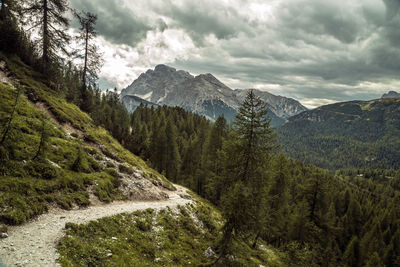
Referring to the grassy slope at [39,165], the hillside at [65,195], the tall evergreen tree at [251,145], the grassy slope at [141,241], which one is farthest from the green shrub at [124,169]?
the tall evergreen tree at [251,145]

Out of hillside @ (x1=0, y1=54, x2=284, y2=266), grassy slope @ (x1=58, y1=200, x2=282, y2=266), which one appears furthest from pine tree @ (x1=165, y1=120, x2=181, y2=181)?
grassy slope @ (x1=58, y1=200, x2=282, y2=266)

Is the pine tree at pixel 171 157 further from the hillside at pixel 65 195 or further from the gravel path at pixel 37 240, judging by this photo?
the gravel path at pixel 37 240

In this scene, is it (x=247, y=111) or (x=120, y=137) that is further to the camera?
(x=120, y=137)

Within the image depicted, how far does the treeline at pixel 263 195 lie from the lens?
1958cm

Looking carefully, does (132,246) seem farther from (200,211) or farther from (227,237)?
(200,211)

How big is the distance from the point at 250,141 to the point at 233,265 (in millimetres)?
11752

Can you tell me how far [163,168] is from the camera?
177ft

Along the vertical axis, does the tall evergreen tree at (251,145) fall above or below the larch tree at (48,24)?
below

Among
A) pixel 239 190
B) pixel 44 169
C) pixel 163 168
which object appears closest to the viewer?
pixel 44 169

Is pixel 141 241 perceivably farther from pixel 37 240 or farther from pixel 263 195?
pixel 263 195

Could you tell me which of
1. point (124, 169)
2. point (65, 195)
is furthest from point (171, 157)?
point (65, 195)

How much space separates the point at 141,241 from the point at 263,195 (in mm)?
21738

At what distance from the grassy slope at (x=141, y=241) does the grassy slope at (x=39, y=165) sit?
11.0 feet

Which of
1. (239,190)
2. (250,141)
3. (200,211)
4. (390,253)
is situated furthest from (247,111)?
(390,253)
